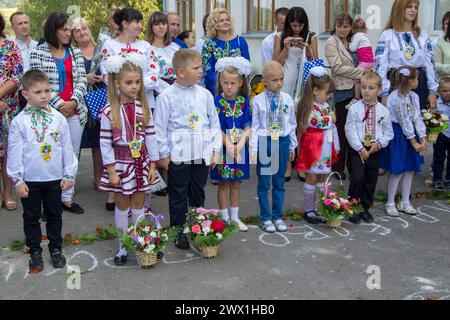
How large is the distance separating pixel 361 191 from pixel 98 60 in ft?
10.5

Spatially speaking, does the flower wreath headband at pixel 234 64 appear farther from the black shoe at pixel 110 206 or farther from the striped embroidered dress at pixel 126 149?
the black shoe at pixel 110 206

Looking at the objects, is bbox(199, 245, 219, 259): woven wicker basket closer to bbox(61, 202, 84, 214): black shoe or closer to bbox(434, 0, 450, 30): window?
bbox(61, 202, 84, 214): black shoe

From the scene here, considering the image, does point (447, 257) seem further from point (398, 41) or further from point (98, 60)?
point (98, 60)

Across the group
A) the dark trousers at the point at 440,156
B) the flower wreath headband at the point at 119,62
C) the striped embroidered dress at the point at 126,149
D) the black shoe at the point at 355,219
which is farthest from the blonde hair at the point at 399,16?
the striped embroidered dress at the point at 126,149

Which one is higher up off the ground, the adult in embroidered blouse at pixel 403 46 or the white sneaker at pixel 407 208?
the adult in embroidered blouse at pixel 403 46

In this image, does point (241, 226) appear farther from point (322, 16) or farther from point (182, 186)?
point (322, 16)

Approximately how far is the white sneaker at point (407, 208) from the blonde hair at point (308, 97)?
1.43 meters

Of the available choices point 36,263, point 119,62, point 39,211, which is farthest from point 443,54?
point 36,263

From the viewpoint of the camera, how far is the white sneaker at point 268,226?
16.5 ft

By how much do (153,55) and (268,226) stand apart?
7.32ft

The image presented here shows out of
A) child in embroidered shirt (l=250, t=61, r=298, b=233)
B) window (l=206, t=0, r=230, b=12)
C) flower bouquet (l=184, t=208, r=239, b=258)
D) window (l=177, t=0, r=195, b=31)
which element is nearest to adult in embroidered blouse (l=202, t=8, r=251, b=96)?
child in embroidered shirt (l=250, t=61, r=298, b=233)

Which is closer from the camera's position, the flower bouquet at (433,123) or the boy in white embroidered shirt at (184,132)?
the boy in white embroidered shirt at (184,132)

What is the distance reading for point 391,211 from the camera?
5.56 metres

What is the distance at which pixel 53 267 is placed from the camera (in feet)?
13.8
